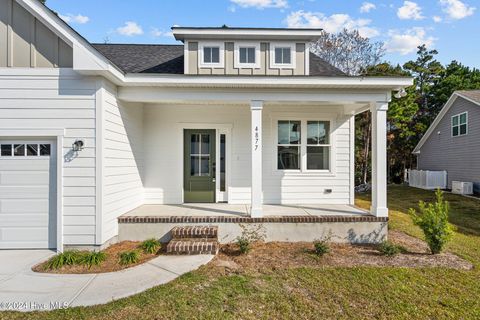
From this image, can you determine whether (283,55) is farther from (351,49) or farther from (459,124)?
(351,49)

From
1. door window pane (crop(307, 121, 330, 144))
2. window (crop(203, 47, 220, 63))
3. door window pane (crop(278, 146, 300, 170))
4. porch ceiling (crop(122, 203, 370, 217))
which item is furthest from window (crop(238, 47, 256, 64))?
porch ceiling (crop(122, 203, 370, 217))

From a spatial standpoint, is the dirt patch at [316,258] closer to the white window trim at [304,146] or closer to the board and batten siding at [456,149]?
the white window trim at [304,146]

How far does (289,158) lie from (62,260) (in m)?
5.56

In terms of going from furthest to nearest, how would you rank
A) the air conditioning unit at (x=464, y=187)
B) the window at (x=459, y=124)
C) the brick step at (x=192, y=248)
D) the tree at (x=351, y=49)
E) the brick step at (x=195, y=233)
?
1. the tree at (x=351, y=49)
2. the window at (x=459, y=124)
3. the air conditioning unit at (x=464, y=187)
4. the brick step at (x=195, y=233)
5. the brick step at (x=192, y=248)

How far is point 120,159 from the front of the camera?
577cm

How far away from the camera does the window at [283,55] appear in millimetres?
6938

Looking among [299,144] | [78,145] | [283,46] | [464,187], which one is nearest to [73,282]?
[78,145]

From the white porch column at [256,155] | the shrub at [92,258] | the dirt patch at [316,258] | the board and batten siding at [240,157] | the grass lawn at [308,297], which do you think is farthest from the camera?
the board and batten siding at [240,157]

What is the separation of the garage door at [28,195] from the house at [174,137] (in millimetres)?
19

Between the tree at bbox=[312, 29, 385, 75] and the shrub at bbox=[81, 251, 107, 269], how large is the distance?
66.2 feet

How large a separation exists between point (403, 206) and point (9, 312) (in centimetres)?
1213

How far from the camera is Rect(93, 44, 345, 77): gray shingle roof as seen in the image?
7387 mm

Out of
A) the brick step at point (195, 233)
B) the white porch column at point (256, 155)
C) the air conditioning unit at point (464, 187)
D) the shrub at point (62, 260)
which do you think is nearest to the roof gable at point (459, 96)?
the air conditioning unit at point (464, 187)

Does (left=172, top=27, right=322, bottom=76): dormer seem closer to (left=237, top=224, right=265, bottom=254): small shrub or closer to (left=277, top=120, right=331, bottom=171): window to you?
(left=277, top=120, right=331, bottom=171): window
